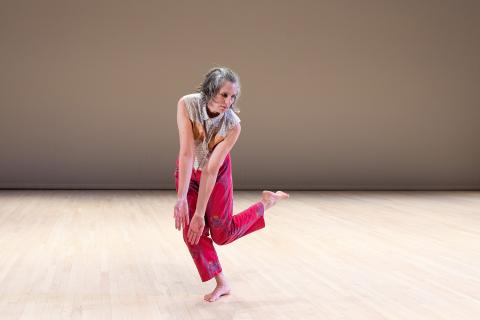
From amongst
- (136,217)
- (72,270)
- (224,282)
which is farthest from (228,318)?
(136,217)

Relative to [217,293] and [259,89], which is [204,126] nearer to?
[217,293]

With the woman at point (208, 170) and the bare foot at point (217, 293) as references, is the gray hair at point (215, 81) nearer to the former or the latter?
the woman at point (208, 170)

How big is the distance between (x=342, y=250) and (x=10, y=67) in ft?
17.1

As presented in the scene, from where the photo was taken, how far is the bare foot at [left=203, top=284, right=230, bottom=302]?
9.71 ft

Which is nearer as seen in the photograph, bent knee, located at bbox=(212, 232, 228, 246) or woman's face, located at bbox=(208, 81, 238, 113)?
woman's face, located at bbox=(208, 81, 238, 113)

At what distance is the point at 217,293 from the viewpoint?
299 cm

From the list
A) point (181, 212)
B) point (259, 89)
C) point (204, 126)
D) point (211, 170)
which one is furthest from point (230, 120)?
point (259, 89)

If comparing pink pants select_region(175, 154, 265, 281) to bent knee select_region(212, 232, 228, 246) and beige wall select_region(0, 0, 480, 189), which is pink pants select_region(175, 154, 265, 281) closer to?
bent knee select_region(212, 232, 228, 246)

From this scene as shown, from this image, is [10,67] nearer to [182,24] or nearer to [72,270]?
[182,24]

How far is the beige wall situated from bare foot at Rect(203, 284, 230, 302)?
5.56 meters

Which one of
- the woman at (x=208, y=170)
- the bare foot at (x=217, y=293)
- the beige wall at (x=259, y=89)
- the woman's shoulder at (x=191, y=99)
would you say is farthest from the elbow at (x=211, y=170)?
the beige wall at (x=259, y=89)

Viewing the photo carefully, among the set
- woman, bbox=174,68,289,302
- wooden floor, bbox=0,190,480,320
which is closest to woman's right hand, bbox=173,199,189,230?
woman, bbox=174,68,289,302

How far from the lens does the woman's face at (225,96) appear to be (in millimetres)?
2836

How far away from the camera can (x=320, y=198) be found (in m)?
7.79
